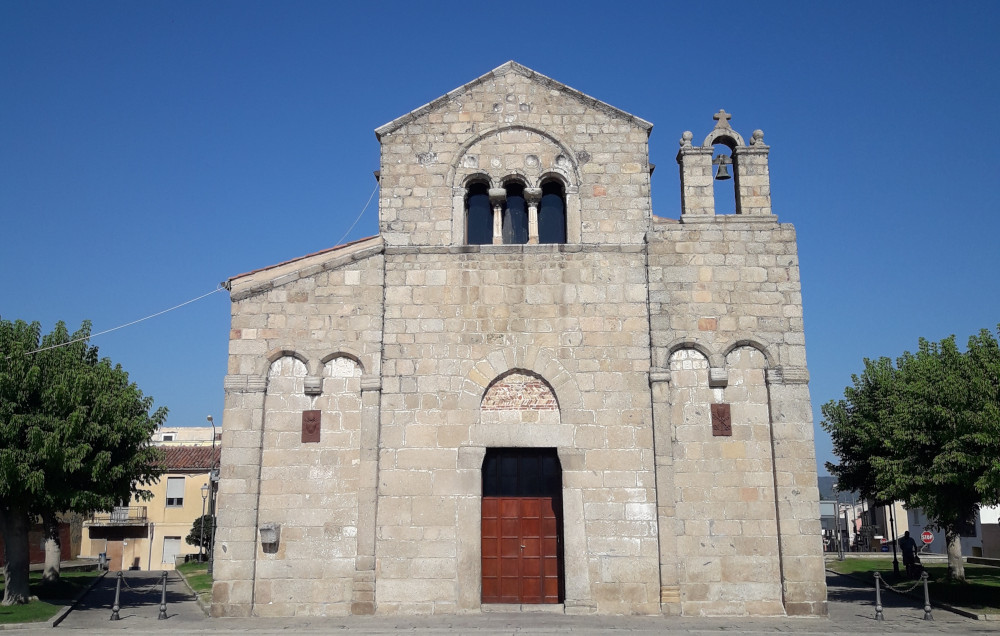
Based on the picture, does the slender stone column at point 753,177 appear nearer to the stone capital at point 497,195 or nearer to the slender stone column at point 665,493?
the slender stone column at point 665,493

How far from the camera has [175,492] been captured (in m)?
43.4

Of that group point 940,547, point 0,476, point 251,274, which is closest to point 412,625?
point 251,274

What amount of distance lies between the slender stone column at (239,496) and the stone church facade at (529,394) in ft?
0.13

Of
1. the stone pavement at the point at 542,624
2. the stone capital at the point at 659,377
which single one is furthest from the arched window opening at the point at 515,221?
the stone pavement at the point at 542,624

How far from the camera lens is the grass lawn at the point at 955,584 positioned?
694 inches

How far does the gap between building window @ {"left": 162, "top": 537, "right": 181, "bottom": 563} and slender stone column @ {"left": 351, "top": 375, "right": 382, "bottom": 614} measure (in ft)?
108

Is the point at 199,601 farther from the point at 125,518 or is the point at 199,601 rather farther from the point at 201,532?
the point at 125,518

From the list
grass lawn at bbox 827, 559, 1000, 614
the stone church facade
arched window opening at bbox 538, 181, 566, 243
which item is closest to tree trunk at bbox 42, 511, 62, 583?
the stone church facade

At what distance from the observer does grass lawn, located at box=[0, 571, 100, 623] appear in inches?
632

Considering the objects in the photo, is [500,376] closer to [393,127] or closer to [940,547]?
[393,127]

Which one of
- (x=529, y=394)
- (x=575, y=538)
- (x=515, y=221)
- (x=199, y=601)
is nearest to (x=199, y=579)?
(x=199, y=601)

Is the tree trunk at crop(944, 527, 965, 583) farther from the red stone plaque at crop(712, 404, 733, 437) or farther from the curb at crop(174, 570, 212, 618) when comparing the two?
the curb at crop(174, 570, 212, 618)

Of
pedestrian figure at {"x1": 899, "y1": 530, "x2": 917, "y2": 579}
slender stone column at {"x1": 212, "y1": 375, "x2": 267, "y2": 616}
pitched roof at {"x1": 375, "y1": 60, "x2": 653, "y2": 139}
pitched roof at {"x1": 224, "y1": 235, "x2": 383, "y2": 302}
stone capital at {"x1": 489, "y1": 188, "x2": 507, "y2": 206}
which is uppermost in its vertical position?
pitched roof at {"x1": 375, "y1": 60, "x2": 653, "y2": 139}

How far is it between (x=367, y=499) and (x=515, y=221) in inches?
254
